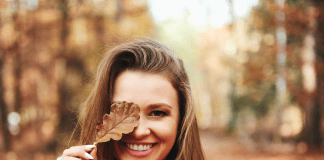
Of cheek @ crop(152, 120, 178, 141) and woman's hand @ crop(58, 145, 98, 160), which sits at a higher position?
cheek @ crop(152, 120, 178, 141)

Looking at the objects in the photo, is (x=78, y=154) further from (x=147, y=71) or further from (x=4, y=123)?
(x=4, y=123)

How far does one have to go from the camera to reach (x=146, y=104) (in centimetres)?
178

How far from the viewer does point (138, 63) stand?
2008 mm

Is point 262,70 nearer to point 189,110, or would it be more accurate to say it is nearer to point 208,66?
point 189,110

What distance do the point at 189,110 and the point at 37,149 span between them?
38.9 ft

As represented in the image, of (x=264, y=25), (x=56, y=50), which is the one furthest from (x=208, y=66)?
(x=56, y=50)

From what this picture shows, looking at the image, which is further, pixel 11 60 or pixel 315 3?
pixel 11 60

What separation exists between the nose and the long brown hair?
1.10 feet

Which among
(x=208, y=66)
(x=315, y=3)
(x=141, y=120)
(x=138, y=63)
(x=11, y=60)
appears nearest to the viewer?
(x=141, y=120)

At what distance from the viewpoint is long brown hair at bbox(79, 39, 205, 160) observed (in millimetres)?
2029

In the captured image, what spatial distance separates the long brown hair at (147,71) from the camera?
2029 millimetres

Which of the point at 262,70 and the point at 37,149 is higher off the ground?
the point at 262,70

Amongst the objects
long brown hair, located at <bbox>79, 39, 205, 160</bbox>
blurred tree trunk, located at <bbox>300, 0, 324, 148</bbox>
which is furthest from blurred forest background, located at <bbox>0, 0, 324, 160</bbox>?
long brown hair, located at <bbox>79, 39, 205, 160</bbox>

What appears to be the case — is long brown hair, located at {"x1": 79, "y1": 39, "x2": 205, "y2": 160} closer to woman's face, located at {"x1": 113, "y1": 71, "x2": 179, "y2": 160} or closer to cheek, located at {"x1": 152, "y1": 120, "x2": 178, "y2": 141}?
woman's face, located at {"x1": 113, "y1": 71, "x2": 179, "y2": 160}
